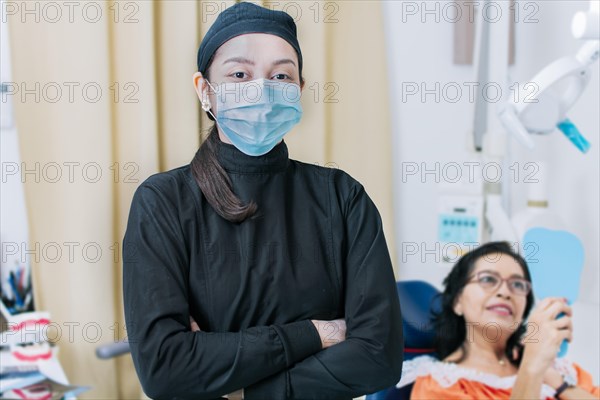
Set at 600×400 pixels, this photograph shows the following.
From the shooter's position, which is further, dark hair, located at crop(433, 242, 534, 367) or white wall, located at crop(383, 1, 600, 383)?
white wall, located at crop(383, 1, 600, 383)

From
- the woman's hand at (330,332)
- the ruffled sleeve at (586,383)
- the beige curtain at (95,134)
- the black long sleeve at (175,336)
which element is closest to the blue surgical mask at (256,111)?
the black long sleeve at (175,336)

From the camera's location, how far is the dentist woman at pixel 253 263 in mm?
1156

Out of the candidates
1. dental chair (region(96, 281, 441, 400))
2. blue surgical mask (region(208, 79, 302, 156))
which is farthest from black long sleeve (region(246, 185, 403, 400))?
dental chair (region(96, 281, 441, 400))

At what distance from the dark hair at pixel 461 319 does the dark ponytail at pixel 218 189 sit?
30.2 inches

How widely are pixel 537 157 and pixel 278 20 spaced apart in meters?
1.30

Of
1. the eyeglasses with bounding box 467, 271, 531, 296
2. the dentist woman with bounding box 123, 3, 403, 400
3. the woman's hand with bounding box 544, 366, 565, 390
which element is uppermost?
the dentist woman with bounding box 123, 3, 403, 400

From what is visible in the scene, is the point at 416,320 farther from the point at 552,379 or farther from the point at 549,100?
the point at 549,100

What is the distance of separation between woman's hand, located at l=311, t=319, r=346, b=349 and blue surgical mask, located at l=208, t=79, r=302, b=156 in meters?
0.36

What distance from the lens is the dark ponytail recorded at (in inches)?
48.7

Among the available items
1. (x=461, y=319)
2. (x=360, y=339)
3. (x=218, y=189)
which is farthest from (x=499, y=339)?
(x=218, y=189)

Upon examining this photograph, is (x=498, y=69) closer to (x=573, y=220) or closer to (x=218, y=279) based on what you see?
(x=573, y=220)

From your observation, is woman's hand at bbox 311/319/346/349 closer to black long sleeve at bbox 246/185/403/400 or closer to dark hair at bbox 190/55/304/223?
black long sleeve at bbox 246/185/403/400

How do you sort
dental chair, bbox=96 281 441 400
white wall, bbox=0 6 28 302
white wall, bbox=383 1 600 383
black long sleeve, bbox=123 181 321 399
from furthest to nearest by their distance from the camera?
white wall, bbox=383 1 600 383
white wall, bbox=0 6 28 302
dental chair, bbox=96 281 441 400
black long sleeve, bbox=123 181 321 399

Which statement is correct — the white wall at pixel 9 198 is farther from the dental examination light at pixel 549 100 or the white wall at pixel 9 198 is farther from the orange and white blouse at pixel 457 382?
the dental examination light at pixel 549 100
